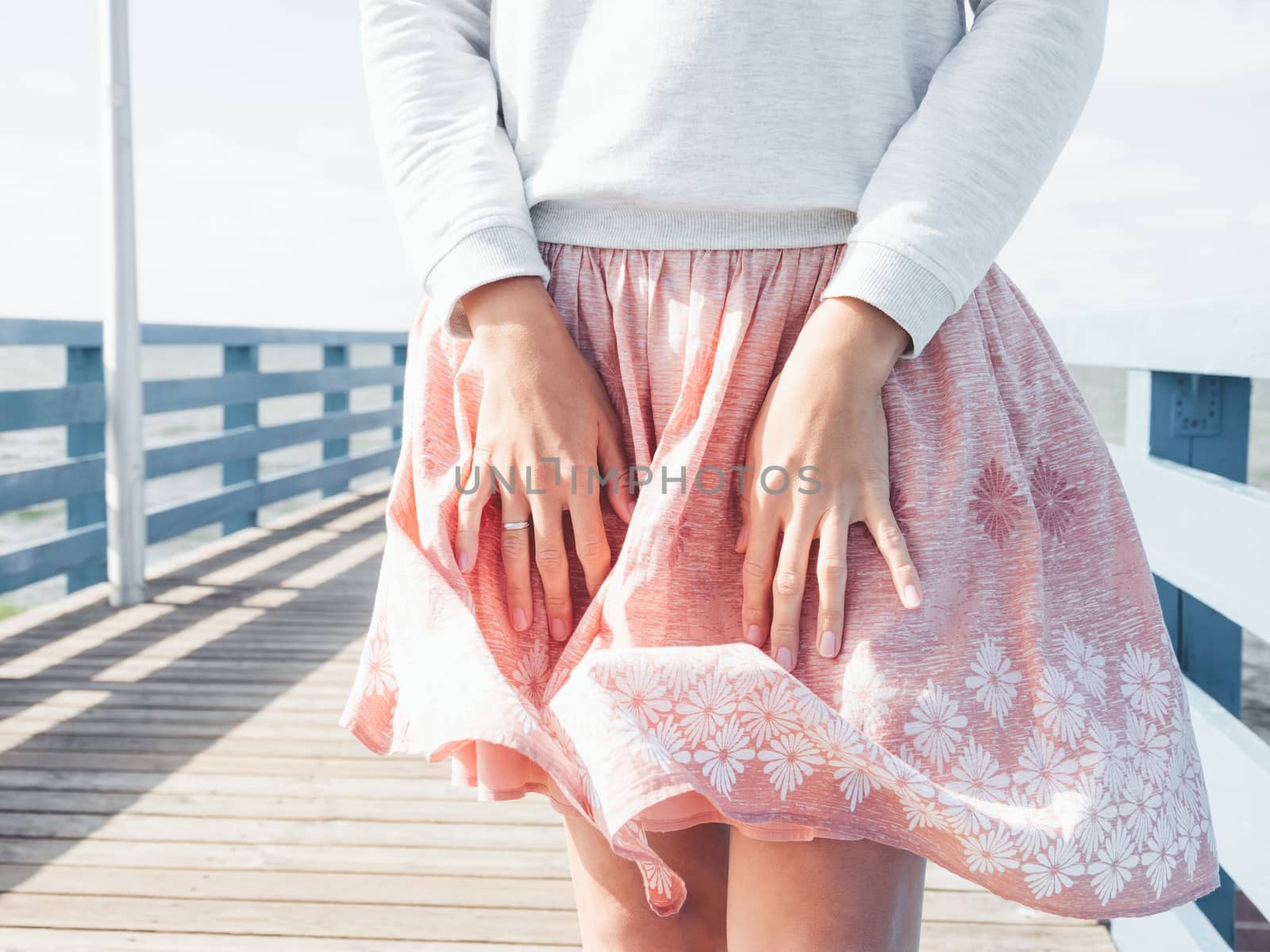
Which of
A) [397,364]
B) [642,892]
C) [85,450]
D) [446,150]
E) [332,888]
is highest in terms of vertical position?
[397,364]

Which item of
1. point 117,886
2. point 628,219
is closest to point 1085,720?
point 628,219

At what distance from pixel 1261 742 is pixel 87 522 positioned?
3.91 m

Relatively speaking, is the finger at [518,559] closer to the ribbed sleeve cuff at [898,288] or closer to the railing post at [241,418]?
the ribbed sleeve cuff at [898,288]

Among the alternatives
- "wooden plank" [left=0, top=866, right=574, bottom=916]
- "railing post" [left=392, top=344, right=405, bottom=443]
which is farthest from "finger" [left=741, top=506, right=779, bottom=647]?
"railing post" [left=392, top=344, right=405, bottom=443]

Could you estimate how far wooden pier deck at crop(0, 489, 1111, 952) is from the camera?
1611mm

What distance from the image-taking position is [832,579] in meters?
0.59

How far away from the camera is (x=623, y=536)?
0.68m

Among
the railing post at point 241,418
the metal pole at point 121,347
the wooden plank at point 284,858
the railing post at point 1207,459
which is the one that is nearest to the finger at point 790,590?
the railing post at point 1207,459

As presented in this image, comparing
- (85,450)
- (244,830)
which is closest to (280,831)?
(244,830)

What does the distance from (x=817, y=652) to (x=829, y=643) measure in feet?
0.05

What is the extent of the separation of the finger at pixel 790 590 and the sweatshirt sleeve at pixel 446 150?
24 cm

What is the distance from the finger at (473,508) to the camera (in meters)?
0.65

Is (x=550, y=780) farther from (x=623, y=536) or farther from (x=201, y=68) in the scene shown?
(x=201, y=68)

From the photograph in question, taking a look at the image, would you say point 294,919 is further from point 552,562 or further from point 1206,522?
point 1206,522
